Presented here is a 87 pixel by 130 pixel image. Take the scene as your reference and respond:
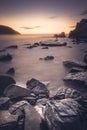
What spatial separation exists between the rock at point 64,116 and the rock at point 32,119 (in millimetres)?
214

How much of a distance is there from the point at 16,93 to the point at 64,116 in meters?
2.54

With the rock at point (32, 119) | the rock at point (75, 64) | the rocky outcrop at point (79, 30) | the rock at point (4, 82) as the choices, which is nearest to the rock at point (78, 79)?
the rock at point (75, 64)

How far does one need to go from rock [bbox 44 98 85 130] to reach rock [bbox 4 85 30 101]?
1.65 meters

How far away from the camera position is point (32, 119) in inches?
186

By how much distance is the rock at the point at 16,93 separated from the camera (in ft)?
20.8

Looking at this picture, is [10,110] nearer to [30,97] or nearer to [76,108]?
[30,97]

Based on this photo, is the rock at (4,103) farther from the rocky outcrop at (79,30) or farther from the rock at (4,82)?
the rocky outcrop at (79,30)

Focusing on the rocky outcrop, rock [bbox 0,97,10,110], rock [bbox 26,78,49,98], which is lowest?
the rocky outcrop

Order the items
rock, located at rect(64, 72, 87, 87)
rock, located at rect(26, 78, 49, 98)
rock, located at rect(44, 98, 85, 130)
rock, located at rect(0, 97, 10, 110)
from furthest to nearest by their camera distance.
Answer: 1. rock, located at rect(64, 72, 87, 87)
2. rock, located at rect(26, 78, 49, 98)
3. rock, located at rect(0, 97, 10, 110)
4. rock, located at rect(44, 98, 85, 130)

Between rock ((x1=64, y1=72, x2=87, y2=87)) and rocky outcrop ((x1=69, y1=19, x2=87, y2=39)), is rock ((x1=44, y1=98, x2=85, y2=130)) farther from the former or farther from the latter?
rocky outcrop ((x1=69, y1=19, x2=87, y2=39))

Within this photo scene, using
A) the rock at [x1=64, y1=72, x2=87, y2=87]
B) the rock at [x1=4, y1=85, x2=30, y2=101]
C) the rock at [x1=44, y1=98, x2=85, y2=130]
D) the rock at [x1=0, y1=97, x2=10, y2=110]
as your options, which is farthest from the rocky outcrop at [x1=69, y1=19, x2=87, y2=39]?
the rock at [x1=44, y1=98, x2=85, y2=130]

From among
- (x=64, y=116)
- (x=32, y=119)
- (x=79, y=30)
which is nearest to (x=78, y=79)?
(x=32, y=119)

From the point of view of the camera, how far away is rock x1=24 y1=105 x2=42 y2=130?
4467 millimetres

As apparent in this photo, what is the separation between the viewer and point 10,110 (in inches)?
211
